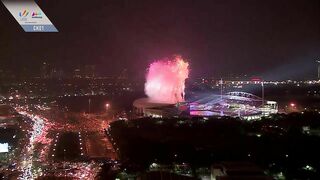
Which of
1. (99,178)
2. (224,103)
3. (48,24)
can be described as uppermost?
(48,24)

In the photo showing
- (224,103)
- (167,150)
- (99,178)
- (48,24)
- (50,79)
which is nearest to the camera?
(48,24)

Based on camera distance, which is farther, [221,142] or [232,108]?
[232,108]

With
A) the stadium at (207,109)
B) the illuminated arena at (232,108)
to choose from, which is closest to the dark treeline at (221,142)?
the stadium at (207,109)

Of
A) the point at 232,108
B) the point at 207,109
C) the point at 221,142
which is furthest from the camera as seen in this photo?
the point at 232,108

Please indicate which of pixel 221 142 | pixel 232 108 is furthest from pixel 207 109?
pixel 221 142

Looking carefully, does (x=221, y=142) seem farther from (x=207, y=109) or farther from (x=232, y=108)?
(x=232, y=108)

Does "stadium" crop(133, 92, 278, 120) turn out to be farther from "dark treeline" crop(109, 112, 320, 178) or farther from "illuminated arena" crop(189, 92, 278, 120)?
"dark treeline" crop(109, 112, 320, 178)

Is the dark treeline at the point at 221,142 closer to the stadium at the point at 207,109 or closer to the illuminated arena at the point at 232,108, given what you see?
the stadium at the point at 207,109

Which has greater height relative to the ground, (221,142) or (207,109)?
(207,109)

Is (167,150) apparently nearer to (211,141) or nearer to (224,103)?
(211,141)

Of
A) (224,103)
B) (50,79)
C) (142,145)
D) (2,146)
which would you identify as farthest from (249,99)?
(50,79)

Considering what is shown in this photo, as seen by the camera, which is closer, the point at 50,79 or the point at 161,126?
the point at 161,126
